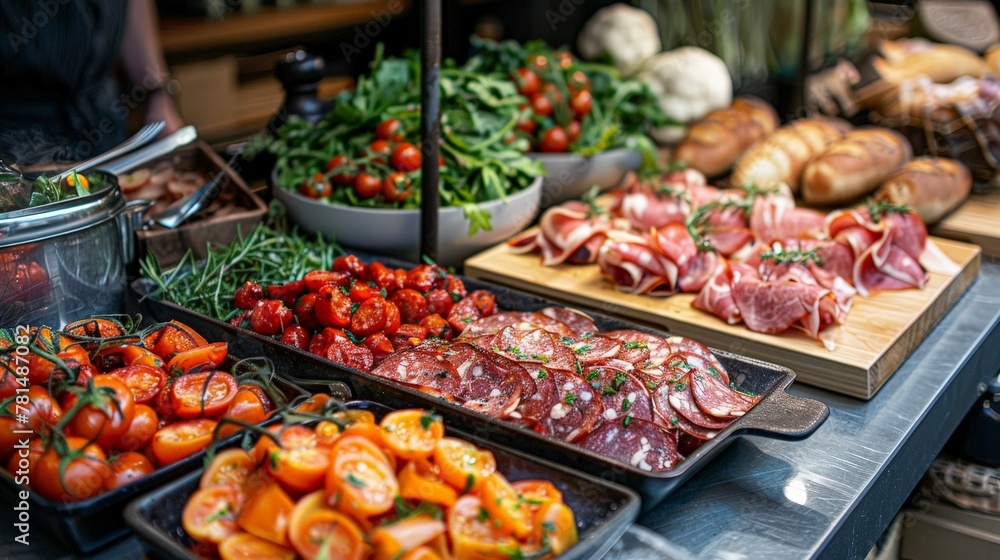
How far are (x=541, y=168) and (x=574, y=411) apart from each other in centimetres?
119

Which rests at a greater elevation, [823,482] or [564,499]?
[564,499]

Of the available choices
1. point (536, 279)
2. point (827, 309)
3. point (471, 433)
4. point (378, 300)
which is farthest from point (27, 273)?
point (827, 309)

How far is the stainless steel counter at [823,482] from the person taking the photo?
1.19 meters

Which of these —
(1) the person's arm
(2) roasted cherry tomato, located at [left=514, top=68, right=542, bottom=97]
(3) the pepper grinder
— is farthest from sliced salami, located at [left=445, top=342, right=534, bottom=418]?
(1) the person's arm

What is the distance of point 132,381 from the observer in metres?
1.18

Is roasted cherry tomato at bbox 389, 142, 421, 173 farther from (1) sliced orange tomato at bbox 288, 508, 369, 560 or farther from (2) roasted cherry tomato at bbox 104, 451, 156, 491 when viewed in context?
(1) sliced orange tomato at bbox 288, 508, 369, 560

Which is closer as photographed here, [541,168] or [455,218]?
[455,218]

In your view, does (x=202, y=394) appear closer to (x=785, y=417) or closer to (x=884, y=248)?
(x=785, y=417)

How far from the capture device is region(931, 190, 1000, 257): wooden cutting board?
2.41 m

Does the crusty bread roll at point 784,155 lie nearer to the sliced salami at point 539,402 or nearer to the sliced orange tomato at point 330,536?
the sliced salami at point 539,402

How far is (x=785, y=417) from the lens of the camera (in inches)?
50.7

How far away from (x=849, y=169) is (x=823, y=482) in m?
1.47

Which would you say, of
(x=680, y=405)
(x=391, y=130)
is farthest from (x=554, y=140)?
(x=680, y=405)

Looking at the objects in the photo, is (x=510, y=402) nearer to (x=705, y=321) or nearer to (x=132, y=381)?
(x=132, y=381)
